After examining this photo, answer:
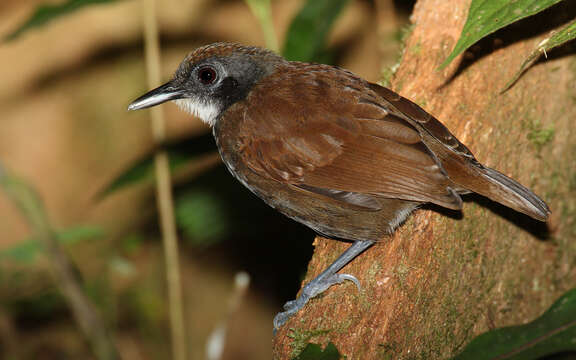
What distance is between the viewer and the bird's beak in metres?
2.91

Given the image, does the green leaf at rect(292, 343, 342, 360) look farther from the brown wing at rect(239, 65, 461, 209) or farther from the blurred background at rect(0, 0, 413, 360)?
the blurred background at rect(0, 0, 413, 360)

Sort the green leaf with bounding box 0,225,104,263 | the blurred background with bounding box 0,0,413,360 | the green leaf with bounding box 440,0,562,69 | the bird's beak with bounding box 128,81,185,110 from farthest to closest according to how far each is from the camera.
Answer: the blurred background with bounding box 0,0,413,360 < the green leaf with bounding box 0,225,104,263 < the bird's beak with bounding box 128,81,185,110 < the green leaf with bounding box 440,0,562,69

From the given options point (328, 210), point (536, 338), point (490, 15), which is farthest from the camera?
point (328, 210)

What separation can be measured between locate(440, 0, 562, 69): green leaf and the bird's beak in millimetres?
1640

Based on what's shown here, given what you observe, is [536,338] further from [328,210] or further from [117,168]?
[117,168]

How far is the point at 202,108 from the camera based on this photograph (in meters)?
2.99

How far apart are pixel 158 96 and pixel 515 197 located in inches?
68.0

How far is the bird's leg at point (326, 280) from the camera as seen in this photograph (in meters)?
2.44

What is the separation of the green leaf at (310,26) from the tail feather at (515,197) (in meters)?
1.12

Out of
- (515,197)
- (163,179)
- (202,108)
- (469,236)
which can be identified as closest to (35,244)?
(163,179)

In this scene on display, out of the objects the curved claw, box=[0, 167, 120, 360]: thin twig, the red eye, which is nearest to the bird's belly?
the curved claw

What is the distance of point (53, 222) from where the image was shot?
16.5ft

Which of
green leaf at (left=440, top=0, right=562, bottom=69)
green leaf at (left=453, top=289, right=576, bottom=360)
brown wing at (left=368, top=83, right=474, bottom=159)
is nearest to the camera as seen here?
green leaf at (left=440, top=0, right=562, bottom=69)

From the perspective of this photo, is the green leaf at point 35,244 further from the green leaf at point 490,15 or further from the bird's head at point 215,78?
the green leaf at point 490,15
